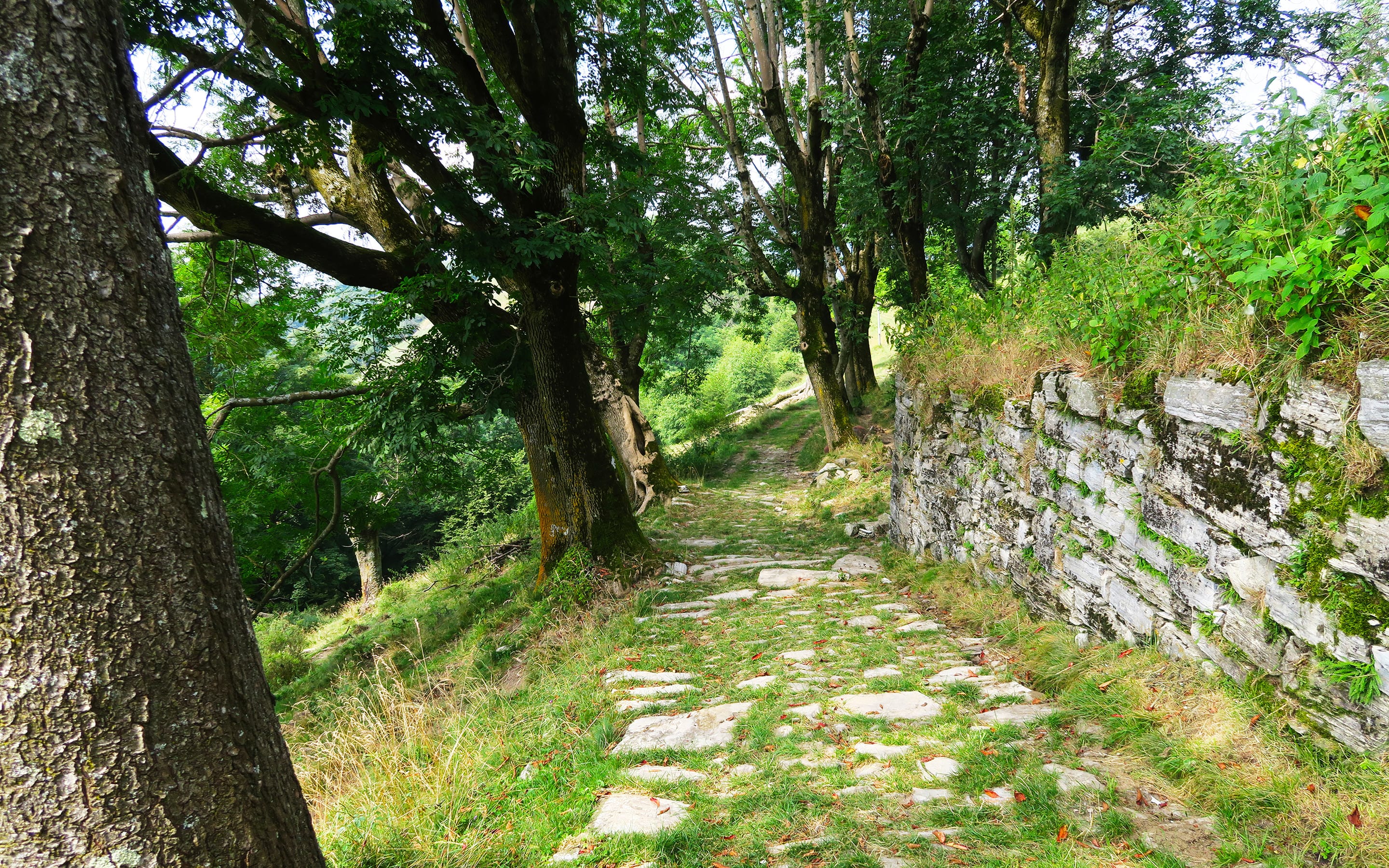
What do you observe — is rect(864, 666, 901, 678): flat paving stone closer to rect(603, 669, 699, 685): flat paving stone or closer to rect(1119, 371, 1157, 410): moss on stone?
rect(603, 669, 699, 685): flat paving stone

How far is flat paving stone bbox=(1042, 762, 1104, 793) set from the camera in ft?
8.06

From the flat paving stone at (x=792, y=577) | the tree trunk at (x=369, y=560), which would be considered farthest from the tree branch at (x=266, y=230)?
the tree trunk at (x=369, y=560)

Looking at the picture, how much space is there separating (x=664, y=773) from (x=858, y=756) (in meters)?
0.90

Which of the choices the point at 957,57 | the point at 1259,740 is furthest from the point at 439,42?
the point at 957,57

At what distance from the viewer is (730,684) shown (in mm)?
3910

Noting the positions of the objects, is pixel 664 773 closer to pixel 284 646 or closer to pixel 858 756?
pixel 858 756

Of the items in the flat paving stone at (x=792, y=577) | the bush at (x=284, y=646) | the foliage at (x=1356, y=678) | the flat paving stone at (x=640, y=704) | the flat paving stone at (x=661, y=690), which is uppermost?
the foliage at (x=1356, y=678)

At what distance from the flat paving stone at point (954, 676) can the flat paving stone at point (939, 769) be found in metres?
0.82

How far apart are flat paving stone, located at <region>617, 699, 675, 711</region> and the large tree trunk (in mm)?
2076

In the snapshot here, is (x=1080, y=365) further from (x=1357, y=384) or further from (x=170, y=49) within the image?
(x=170, y=49)

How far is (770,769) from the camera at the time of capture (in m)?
2.89

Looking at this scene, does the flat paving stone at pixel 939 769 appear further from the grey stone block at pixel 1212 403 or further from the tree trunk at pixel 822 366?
the tree trunk at pixel 822 366

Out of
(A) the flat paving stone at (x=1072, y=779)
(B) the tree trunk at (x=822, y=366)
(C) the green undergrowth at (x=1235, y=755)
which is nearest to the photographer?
(C) the green undergrowth at (x=1235, y=755)

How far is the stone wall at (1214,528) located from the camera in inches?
83.7
